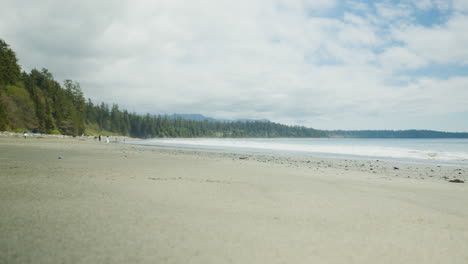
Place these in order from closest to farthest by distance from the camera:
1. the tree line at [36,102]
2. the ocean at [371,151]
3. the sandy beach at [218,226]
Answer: the sandy beach at [218,226], the ocean at [371,151], the tree line at [36,102]

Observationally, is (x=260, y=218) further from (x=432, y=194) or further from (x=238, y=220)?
(x=432, y=194)

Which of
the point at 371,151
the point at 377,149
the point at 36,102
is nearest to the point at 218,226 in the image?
the point at 371,151

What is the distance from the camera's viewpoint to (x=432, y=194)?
743cm

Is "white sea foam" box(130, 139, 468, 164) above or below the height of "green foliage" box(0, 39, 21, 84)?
below

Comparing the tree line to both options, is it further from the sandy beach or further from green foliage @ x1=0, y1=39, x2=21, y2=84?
the sandy beach

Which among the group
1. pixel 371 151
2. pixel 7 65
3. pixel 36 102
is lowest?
pixel 371 151

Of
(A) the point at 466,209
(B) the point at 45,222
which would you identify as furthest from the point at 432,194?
(B) the point at 45,222

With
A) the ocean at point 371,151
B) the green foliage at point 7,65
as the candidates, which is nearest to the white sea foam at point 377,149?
the ocean at point 371,151

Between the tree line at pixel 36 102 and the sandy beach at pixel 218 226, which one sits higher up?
the tree line at pixel 36 102

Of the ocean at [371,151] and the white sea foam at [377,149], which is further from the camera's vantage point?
the white sea foam at [377,149]

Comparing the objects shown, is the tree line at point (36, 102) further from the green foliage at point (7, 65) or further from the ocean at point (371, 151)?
the ocean at point (371, 151)

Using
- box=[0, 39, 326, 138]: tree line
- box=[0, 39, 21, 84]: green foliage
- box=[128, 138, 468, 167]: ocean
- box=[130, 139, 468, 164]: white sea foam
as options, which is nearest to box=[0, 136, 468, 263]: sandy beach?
box=[128, 138, 468, 167]: ocean

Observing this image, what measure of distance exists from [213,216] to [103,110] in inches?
6029

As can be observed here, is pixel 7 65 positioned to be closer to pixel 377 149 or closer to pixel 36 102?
pixel 36 102
